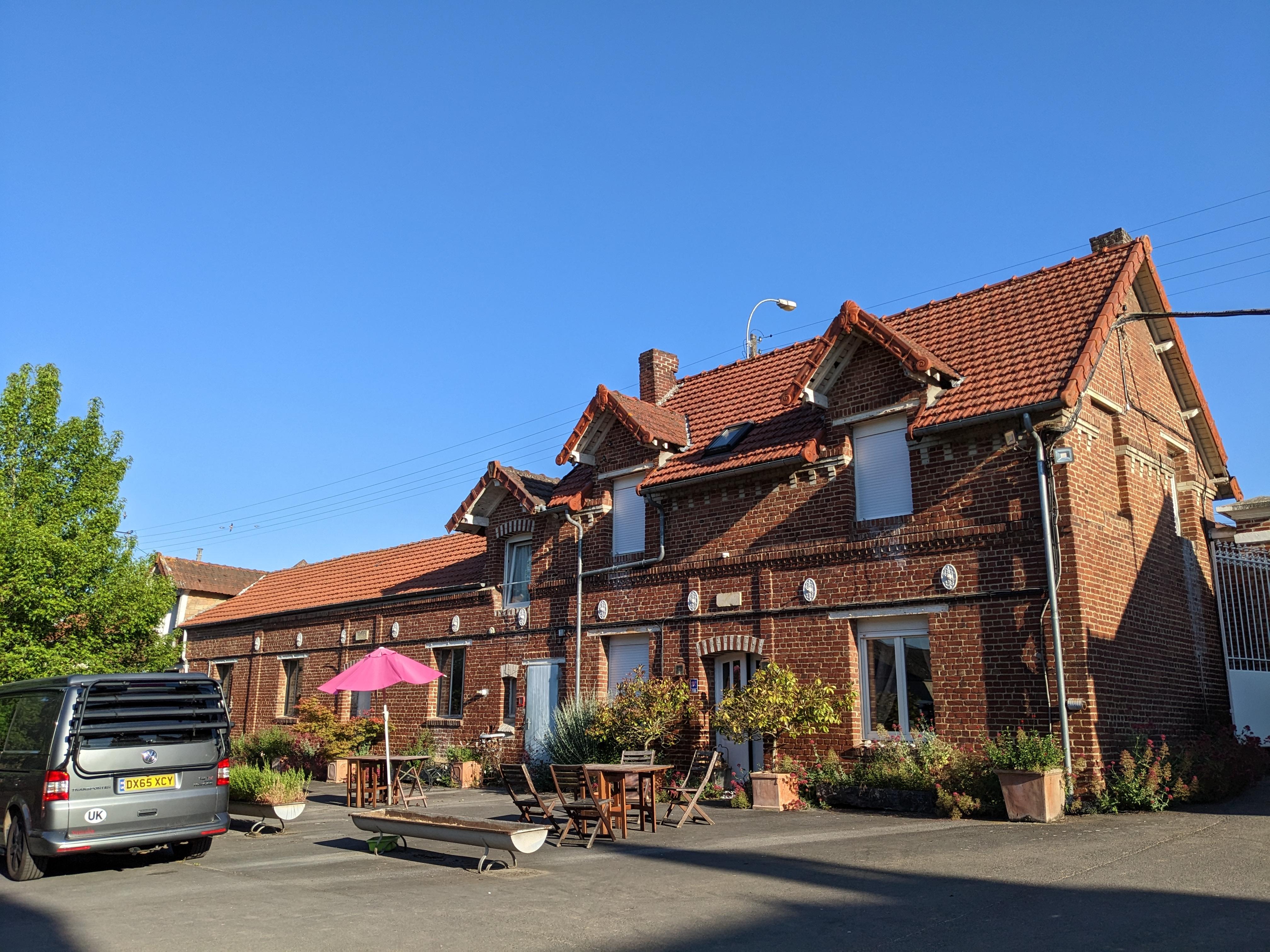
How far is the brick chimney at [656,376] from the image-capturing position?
68.2 feet

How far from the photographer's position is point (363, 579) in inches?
1096

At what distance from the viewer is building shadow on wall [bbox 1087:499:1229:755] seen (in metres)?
12.8

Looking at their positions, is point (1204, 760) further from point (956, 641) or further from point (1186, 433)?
point (1186, 433)

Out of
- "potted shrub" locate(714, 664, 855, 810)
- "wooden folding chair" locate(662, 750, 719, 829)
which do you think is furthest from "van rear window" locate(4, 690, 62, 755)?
"potted shrub" locate(714, 664, 855, 810)

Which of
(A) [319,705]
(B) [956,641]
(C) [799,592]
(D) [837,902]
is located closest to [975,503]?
(B) [956,641]

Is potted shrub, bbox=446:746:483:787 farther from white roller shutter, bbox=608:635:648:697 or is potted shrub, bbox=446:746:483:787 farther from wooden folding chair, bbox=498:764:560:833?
wooden folding chair, bbox=498:764:560:833

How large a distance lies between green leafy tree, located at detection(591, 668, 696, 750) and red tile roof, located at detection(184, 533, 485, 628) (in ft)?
24.5

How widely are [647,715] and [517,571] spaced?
6.28 metres

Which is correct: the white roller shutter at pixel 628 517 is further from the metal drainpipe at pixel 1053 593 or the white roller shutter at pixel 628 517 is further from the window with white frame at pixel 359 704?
the window with white frame at pixel 359 704

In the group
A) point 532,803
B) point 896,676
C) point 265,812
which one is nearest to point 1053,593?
point 896,676

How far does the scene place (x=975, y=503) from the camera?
13727 mm

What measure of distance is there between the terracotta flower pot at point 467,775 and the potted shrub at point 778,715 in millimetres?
7003

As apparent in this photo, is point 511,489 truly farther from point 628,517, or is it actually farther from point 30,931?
point 30,931

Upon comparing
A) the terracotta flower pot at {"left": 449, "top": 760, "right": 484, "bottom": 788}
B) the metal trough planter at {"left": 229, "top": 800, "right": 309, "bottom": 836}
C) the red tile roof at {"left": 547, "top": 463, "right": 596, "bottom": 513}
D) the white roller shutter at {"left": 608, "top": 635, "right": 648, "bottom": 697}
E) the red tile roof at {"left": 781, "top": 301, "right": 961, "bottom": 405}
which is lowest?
the terracotta flower pot at {"left": 449, "top": 760, "right": 484, "bottom": 788}
